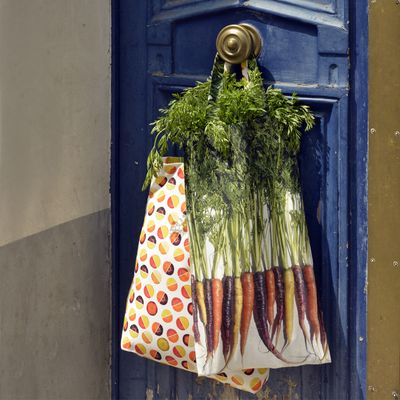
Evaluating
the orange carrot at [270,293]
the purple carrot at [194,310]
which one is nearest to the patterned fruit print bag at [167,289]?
the purple carrot at [194,310]

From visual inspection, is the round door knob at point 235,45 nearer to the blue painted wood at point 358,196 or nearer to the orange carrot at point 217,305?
the blue painted wood at point 358,196

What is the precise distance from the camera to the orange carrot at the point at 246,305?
2512mm

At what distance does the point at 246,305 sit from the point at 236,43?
0.67 metres

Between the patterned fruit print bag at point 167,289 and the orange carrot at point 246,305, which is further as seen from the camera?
the patterned fruit print bag at point 167,289

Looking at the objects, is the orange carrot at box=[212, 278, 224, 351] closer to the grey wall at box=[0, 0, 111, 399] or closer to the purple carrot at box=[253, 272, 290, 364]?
the purple carrot at box=[253, 272, 290, 364]

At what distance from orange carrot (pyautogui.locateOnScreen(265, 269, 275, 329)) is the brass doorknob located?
558mm

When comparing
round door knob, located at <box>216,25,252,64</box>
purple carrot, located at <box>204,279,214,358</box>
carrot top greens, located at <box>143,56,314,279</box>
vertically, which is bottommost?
purple carrot, located at <box>204,279,214,358</box>

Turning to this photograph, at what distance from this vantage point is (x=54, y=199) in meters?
2.70

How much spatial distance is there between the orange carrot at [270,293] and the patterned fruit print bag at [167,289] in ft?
0.59

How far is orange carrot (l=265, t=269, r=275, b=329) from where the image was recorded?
2.54m

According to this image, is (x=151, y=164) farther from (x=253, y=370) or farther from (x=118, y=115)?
(x=253, y=370)

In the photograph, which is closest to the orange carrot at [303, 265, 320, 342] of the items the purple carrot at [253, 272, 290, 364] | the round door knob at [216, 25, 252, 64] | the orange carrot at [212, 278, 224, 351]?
the purple carrot at [253, 272, 290, 364]

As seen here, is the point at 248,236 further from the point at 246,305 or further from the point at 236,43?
the point at 236,43

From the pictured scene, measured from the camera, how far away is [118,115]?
2.84 m
